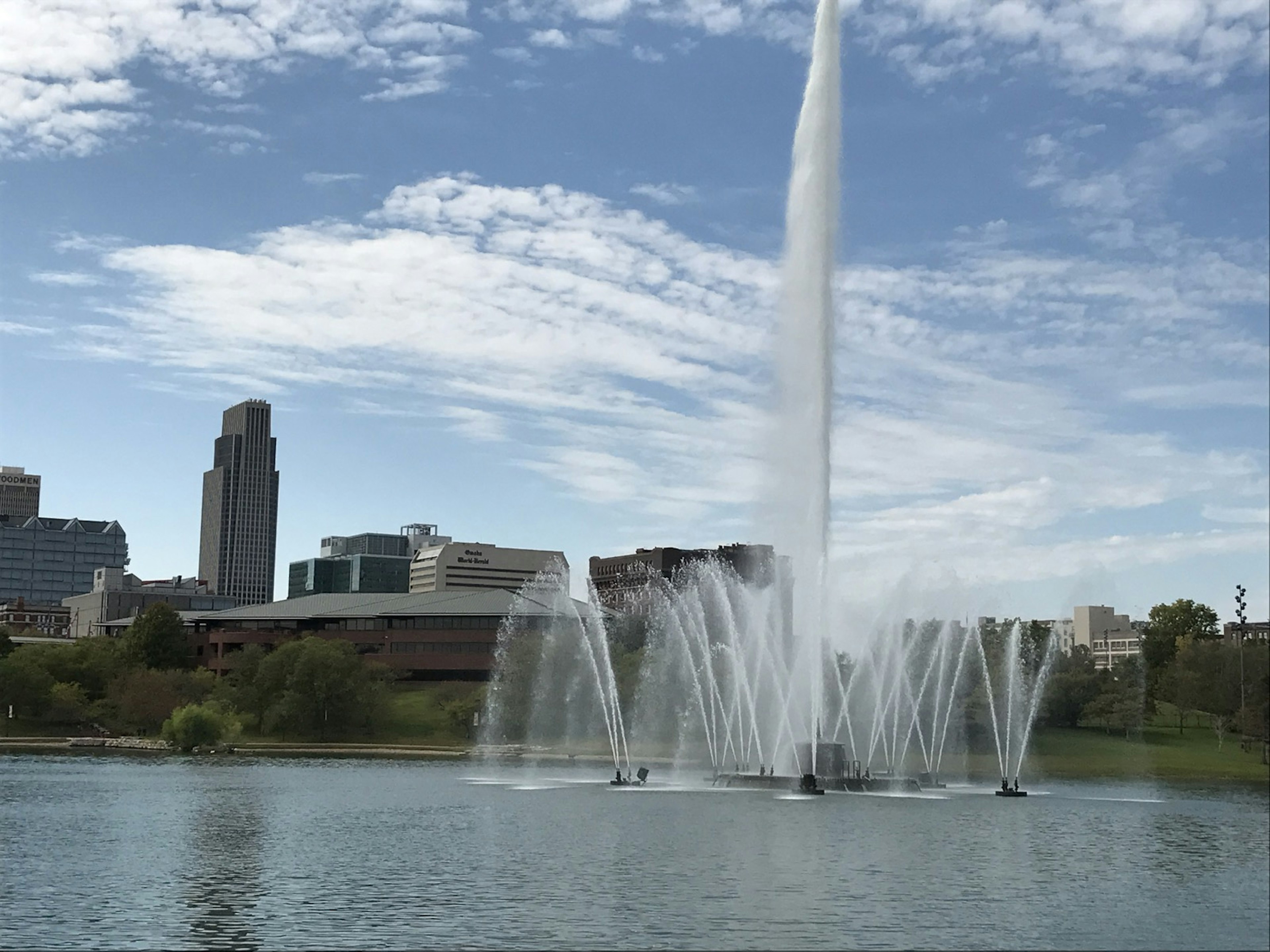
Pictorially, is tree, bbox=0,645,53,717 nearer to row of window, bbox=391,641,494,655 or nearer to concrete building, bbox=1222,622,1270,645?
row of window, bbox=391,641,494,655

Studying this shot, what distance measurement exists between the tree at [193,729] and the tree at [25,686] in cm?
2156

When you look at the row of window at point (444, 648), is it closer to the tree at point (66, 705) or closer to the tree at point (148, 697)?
the tree at point (148, 697)

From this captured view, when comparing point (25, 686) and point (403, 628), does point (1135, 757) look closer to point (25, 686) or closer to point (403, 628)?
point (25, 686)

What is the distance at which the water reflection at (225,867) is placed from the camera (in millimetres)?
29281

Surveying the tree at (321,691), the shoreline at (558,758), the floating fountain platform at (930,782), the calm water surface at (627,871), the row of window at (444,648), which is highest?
the row of window at (444,648)

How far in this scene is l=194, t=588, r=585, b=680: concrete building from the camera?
6540 inches

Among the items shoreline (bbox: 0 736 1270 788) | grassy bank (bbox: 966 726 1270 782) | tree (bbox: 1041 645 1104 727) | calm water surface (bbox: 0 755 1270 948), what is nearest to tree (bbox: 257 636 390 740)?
shoreline (bbox: 0 736 1270 788)

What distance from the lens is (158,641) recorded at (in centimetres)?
16038

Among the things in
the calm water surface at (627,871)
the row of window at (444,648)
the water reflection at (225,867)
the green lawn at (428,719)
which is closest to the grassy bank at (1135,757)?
the calm water surface at (627,871)

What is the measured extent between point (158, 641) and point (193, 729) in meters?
54.1

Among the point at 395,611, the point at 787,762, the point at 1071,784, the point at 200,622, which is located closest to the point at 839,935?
the point at 787,762

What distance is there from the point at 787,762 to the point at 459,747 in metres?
55.2

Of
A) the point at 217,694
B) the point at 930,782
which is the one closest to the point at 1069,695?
the point at 930,782

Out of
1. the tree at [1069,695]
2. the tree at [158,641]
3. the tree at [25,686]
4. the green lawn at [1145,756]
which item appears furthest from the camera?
the tree at [158,641]
